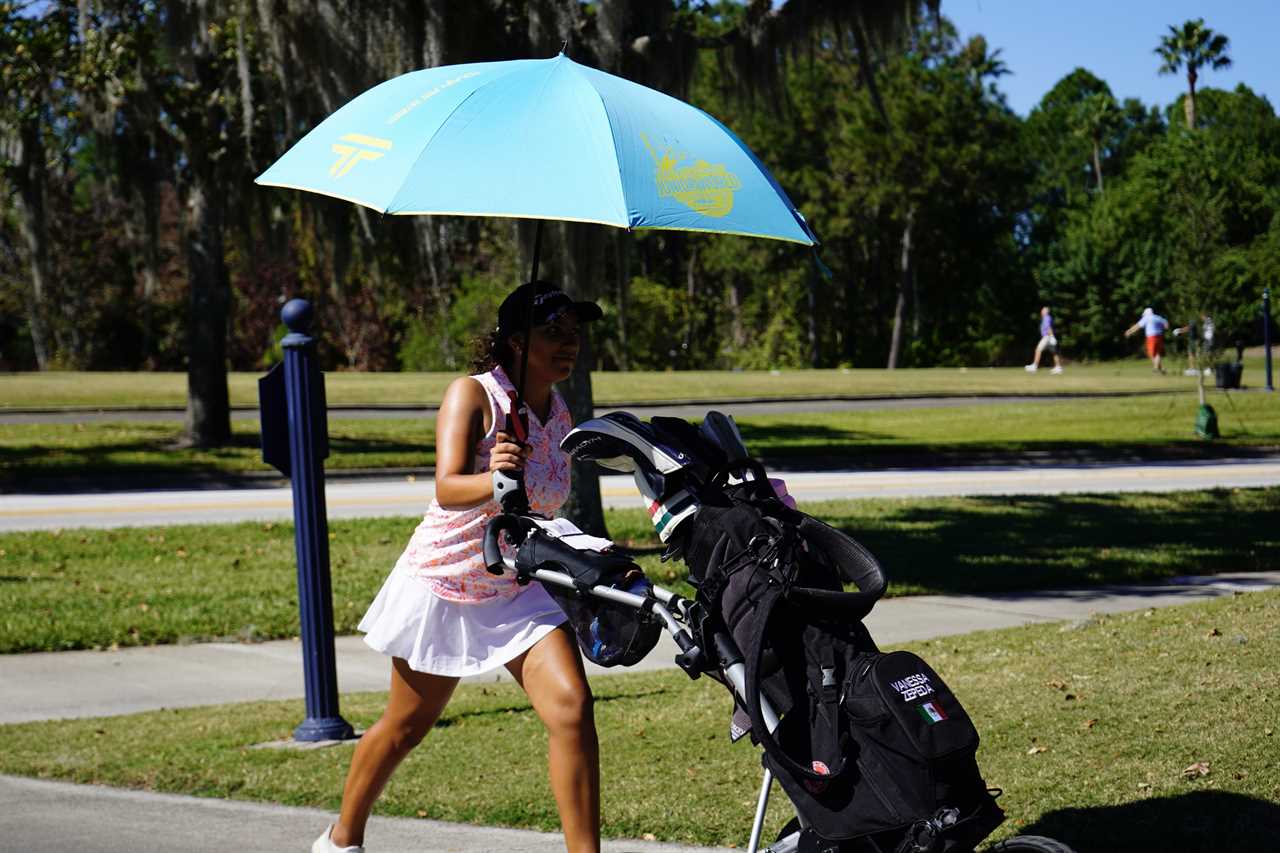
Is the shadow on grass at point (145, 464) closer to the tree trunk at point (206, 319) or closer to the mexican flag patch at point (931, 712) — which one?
the tree trunk at point (206, 319)

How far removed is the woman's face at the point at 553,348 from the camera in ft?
15.4

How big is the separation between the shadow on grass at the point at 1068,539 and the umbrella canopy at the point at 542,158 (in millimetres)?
6866

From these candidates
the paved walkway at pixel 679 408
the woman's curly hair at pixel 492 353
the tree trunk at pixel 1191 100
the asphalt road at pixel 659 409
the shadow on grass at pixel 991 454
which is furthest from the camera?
the tree trunk at pixel 1191 100

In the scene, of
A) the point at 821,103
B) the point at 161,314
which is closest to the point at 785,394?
the point at 161,314

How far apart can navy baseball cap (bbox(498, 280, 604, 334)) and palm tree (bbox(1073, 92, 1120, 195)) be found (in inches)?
3366

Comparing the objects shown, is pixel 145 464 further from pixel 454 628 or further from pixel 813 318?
pixel 813 318

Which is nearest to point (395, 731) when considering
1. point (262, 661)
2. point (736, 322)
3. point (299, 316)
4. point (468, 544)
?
point (468, 544)

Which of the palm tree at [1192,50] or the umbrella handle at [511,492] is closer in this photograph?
the umbrella handle at [511,492]

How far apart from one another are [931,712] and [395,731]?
6.20 feet

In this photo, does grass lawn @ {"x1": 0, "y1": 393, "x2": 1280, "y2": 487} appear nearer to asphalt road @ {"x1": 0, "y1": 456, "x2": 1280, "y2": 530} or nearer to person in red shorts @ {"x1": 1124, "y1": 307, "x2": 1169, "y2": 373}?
asphalt road @ {"x1": 0, "y1": 456, "x2": 1280, "y2": 530}

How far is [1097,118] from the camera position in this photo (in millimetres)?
86562

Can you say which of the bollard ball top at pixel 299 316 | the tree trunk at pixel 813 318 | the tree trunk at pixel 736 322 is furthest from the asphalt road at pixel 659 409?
the tree trunk at pixel 813 318

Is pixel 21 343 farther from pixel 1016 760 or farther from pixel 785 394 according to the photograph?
pixel 1016 760

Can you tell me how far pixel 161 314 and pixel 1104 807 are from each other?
40693mm
